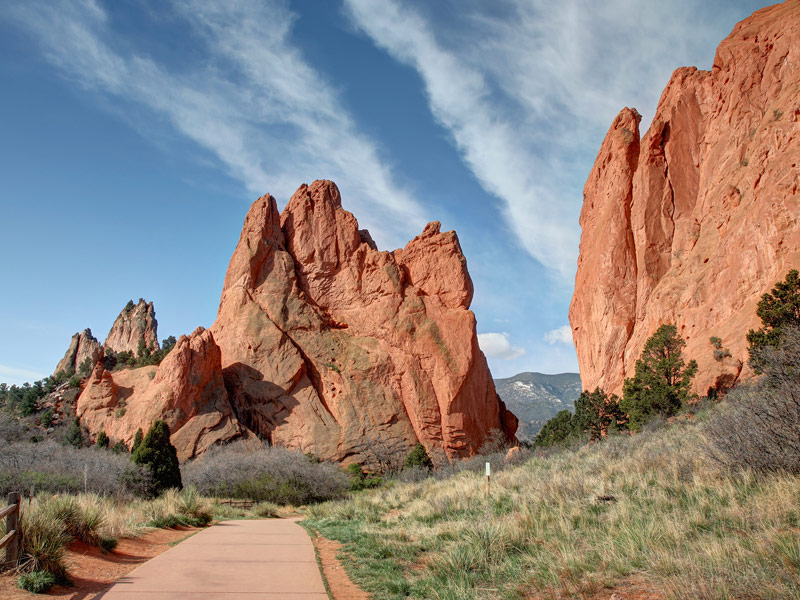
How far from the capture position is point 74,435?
141 feet

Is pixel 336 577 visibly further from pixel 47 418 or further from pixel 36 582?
pixel 47 418

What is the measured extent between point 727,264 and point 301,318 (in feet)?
121

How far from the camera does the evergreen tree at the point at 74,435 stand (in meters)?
42.4

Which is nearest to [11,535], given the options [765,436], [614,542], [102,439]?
[614,542]

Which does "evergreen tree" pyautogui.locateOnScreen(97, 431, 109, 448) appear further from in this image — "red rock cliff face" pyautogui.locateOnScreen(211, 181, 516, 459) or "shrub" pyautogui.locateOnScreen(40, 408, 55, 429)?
"red rock cliff face" pyautogui.locateOnScreen(211, 181, 516, 459)

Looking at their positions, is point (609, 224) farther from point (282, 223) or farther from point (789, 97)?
point (282, 223)

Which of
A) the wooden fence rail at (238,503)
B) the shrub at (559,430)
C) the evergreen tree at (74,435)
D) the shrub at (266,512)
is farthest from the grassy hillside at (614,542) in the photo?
the evergreen tree at (74,435)

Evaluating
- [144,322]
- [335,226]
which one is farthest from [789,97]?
[144,322]

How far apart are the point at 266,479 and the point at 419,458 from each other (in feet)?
50.6

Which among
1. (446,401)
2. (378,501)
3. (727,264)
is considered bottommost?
(378,501)

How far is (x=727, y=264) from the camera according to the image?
3975cm

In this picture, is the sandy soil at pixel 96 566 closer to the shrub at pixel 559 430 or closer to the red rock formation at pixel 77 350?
the shrub at pixel 559 430

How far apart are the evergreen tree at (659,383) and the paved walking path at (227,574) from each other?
25.7 metres

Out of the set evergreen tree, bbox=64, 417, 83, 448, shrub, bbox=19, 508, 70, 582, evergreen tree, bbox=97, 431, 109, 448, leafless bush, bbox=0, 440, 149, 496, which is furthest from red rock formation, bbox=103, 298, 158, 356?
shrub, bbox=19, 508, 70, 582
